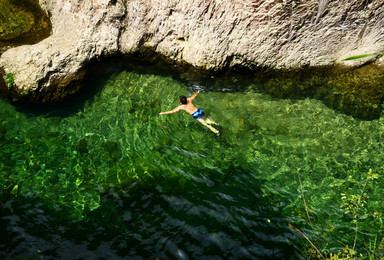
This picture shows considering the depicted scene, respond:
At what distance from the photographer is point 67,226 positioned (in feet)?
14.3

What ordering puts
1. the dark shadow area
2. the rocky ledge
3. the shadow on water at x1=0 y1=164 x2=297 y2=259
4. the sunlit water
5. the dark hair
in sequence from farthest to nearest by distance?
the dark shadow area → the dark hair → the rocky ledge → the sunlit water → the shadow on water at x1=0 y1=164 x2=297 y2=259

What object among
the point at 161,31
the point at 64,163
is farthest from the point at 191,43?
the point at 64,163

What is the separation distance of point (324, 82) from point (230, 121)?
3.35 metres

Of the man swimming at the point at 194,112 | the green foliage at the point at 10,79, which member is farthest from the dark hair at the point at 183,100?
the green foliage at the point at 10,79

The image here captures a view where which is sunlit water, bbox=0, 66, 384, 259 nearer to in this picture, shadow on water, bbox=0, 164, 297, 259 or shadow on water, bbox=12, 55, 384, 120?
shadow on water, bbox=0, 164, 297, 259

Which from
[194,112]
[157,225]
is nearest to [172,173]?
[157,225]

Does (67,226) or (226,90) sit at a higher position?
(226,90)

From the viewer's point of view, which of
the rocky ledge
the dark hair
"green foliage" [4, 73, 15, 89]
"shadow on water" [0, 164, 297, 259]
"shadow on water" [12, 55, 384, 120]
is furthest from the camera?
"shadow on water" [12, 55, 384, 120]

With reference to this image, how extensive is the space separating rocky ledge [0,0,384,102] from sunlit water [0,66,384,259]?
0.84 m

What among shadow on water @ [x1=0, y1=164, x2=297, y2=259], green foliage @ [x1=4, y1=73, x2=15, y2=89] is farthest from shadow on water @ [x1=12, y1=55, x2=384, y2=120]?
shadow on water @ [x1=0, y1=164, x2=297, y2=259]

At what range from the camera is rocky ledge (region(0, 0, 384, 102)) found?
6211 millimetres

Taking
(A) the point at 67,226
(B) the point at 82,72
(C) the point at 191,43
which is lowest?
(A) the point at 67,226

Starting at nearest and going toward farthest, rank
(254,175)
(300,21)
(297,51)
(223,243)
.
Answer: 1. (223,243)
2. (254,175)
3. (300,21)
4. (297,51)

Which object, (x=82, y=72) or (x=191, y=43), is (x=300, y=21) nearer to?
(x=191, y=43)
